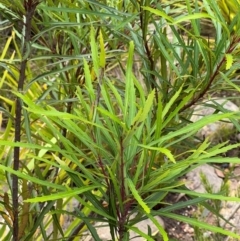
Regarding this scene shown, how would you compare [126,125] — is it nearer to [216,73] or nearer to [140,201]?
[140,201]

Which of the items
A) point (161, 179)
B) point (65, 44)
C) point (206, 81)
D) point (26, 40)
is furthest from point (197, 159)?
point (65, 44)

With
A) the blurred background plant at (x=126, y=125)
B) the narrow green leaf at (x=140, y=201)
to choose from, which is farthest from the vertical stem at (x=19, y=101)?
the narrow green leaf at (x=140, y=201)

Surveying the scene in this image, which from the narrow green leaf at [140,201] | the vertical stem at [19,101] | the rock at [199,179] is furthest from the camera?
the rock at [199,179]

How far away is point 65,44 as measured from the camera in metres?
0.98

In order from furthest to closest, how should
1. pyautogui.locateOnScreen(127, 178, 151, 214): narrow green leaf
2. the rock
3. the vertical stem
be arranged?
the rock, the vertical stem, pyautogui.locateOnScreen(127, 178, 151, 214): narrow green leaf

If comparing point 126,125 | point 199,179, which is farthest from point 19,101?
point 199,179

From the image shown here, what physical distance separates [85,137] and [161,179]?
0.11 m

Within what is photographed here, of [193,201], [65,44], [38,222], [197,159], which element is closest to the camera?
[197,159]

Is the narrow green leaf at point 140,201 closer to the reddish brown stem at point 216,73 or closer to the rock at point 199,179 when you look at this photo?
the reddish brown stem at point 216,73

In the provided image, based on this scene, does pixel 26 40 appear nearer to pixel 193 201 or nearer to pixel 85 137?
pixel 85 137

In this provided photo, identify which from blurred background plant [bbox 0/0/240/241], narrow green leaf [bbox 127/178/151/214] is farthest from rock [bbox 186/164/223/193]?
narrow green leaf [bbox 127/178/151/214]

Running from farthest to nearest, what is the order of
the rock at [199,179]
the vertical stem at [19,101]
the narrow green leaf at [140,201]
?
1. the rock at [199,179]
2. the vertical stem at [19,101]
3. the narrow green leaf at [140,201]

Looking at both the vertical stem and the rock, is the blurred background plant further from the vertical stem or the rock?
the rock

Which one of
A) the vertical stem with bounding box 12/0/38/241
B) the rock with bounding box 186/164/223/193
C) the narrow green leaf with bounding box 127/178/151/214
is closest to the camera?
the narrow green leaf with bounding box 127/178/151/214
